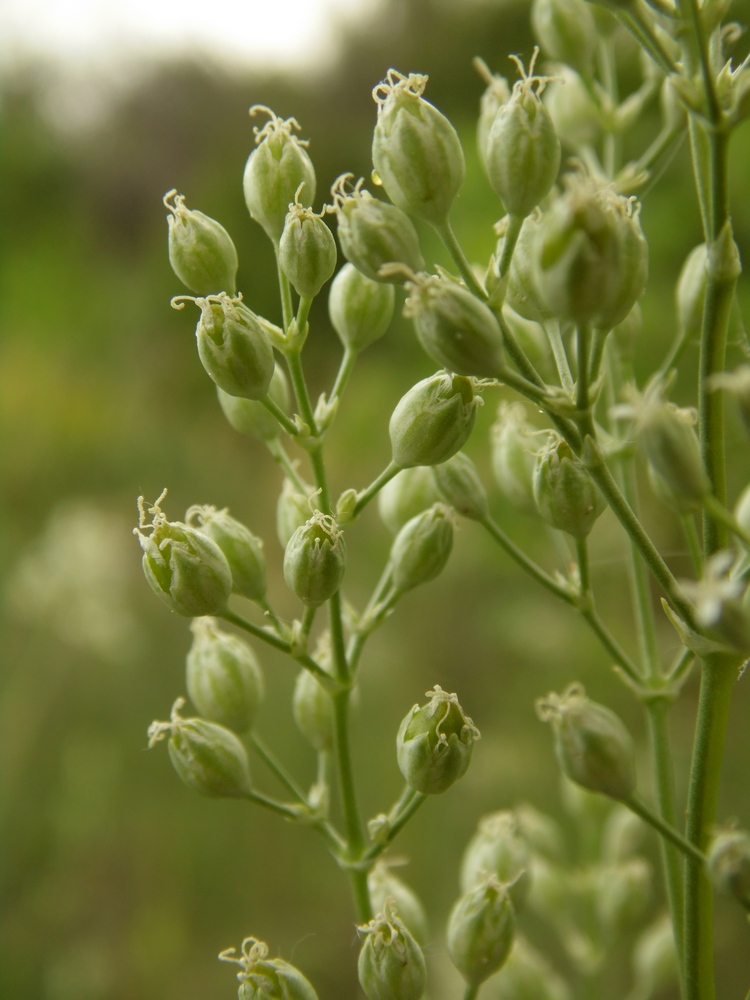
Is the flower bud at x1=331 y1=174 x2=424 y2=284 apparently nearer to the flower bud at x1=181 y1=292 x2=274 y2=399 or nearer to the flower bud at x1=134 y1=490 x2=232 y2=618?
the flower bud at x1=181 y1=292 x2=274 y2=399

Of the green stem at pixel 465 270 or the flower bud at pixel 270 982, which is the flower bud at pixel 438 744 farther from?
the green stem at pixel 465 270

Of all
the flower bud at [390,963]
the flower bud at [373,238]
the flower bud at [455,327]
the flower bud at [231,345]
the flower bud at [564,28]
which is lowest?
the flower bud at [390,963]

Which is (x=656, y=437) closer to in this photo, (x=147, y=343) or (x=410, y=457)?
(x=410, y=457)

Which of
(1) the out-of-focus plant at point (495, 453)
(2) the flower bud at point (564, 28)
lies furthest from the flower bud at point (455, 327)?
(2) the flower bud at point (564, 28)

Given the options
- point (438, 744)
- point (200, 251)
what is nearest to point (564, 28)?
point (200, 251)

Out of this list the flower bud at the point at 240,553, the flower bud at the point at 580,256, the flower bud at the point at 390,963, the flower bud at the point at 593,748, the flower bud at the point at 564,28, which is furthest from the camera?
the flower bud at the point at 564,28

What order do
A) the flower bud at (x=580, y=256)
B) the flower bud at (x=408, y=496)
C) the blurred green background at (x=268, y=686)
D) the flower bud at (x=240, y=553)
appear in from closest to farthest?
the flower bud at (x=580, y=256) → the flower bud at (x=240, y=553) → the flower bud at (x=408, y=496) → the blurred green background at (x=268, y=686)

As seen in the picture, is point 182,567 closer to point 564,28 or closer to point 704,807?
point 704,807

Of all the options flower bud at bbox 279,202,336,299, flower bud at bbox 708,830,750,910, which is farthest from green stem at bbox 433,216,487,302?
flower bud at bbox 708,830,750,910

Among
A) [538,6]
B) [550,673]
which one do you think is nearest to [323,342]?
[550,673]
